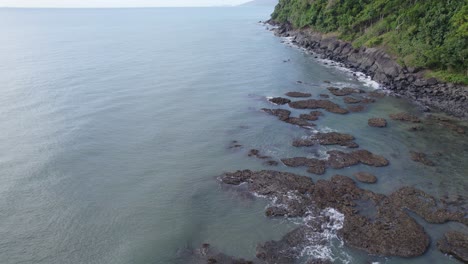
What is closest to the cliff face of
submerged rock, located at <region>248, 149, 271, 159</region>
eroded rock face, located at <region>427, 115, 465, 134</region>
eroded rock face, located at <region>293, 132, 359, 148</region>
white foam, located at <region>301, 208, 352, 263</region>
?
eroded rock face, located at <region>427, 115, 465, 134</region>

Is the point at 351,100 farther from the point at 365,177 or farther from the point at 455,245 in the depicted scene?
the point at 455,245

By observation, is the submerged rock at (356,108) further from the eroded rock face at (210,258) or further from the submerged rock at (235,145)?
the eroded rock face at (210,258)

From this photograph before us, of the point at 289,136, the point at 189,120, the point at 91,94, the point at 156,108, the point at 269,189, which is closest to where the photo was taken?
the point at 269,189

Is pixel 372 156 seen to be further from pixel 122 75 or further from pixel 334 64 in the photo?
pixel 122 75

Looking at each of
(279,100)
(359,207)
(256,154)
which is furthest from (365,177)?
(279,100)

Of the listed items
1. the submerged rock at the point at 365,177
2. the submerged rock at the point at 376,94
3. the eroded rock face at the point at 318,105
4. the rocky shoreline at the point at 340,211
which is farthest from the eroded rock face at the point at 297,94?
the submerged rock at the point at 365,177

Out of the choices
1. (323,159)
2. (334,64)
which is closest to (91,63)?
(334,64)
